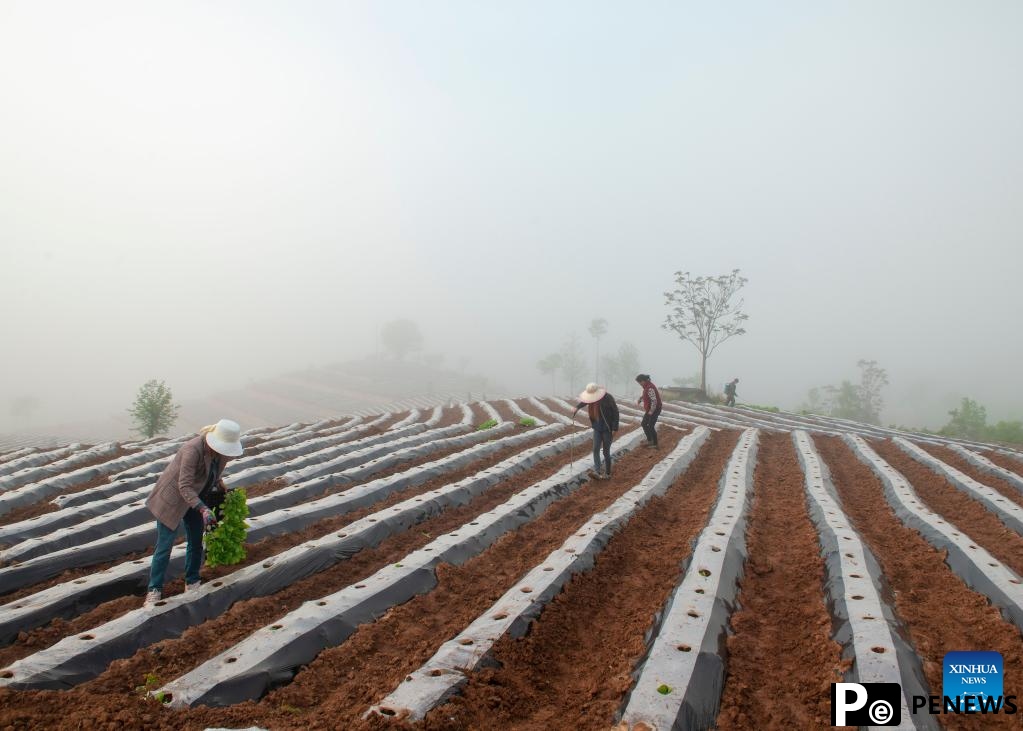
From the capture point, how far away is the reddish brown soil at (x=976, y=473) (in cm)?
684

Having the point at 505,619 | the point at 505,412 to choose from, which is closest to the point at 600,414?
the point at 505,619

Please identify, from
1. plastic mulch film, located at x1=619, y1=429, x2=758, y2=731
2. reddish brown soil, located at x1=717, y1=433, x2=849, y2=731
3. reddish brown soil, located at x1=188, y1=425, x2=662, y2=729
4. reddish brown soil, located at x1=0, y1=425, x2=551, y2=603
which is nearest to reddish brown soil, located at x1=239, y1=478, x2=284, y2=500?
reddish brown soil, located at x1=0, y1=425, x2=551, y2=603

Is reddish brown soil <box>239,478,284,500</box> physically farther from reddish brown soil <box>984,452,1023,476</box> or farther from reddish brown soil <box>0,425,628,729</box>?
reddish brown soil <box>984,452,1023,476</box>

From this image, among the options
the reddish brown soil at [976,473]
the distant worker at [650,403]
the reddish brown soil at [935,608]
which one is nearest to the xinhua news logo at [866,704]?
the reddish brown soil at [935,608]

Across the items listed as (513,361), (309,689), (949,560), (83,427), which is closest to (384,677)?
(309,689)

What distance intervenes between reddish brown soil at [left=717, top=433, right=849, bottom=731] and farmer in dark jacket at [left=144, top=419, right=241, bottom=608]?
369cm

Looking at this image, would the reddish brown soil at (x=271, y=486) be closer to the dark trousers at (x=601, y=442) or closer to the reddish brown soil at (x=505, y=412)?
the dark trousers at (x=601, y=442)

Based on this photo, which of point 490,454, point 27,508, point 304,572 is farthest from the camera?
point 490,454

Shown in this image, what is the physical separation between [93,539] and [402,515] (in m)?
2.94

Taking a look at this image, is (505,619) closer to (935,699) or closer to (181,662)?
(181,662)

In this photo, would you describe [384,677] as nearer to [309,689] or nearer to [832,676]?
[309,689]

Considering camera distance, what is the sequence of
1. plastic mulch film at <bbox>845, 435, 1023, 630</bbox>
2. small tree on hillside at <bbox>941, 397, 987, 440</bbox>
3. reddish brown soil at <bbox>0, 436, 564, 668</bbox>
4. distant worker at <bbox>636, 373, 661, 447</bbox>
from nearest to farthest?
reddish brown soil at <bbox>0, 436, 564, 668</bbox> < plastic mulch film at <bbox>845, 435, 1023, 630</bbox> < distant worker at <bbox>636, 373, 661, 447</bbox> < small tree on hillside at <bbox>941, 397, 987, 440</bbox>

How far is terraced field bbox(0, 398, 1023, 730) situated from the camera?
2.77m

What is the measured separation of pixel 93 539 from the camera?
5.22 meters
